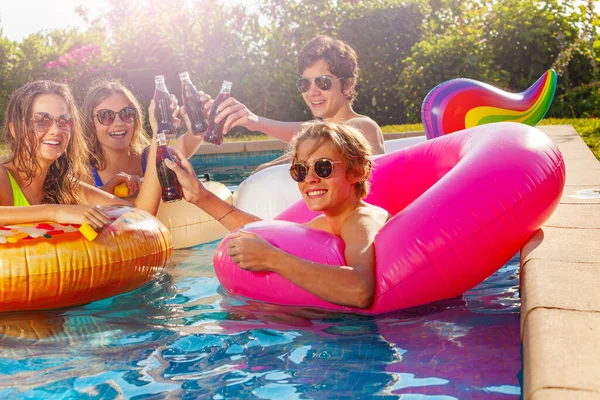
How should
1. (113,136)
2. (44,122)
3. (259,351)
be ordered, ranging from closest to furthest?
Answer: (259,351)
(44,122)
(113,136)

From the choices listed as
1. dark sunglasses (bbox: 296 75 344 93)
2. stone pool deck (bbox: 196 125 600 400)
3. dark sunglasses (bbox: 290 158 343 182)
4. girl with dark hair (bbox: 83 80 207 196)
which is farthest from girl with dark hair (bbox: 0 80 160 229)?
stone pool deck (bbox: 196 125 600 400)

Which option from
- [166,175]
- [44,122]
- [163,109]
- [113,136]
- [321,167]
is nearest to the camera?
[321,167]

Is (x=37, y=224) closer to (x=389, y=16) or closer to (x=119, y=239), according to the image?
(x=119, y=239)

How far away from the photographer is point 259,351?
3230 mm

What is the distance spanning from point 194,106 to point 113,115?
98cm

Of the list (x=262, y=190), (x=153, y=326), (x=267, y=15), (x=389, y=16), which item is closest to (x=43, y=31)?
(x=267, y=15)

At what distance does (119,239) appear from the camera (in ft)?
13.7

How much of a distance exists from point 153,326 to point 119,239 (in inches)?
26.5

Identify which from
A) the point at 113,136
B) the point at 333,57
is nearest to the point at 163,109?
the point at 113,136

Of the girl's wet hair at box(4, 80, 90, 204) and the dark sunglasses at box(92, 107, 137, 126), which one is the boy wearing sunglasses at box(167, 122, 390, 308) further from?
the dark sunglasses at box(92, 107, 137, 126)

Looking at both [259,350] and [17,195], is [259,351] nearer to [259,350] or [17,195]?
[259,350]

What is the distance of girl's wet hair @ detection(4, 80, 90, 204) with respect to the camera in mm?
4238

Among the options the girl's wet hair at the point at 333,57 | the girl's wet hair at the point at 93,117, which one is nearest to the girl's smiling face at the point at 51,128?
the girl's wet hair at the point at 93,117

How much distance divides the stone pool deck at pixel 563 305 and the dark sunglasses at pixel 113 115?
9.52 feet
